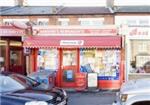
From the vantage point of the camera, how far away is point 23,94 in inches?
438

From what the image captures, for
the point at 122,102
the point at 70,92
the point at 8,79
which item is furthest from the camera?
the point at 70,92

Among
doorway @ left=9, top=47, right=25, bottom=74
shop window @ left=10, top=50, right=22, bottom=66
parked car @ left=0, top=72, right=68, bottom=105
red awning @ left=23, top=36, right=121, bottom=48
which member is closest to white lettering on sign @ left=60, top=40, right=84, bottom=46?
red awning @ left=23, top=36, right=121, bottom=48

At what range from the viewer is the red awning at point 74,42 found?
865 inches

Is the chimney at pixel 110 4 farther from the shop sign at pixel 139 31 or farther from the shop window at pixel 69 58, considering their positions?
the shop window at pixel 69 58

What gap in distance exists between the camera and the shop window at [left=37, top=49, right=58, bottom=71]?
22938 mm

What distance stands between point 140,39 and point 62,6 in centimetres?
1687

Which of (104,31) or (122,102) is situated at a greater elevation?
(104,31)

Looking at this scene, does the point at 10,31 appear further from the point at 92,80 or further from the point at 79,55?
the point at 92,80

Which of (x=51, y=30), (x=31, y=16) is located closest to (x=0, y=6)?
(x=31, y=16)

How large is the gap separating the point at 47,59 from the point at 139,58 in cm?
464

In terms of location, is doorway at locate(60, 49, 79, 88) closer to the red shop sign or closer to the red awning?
the red shop sign

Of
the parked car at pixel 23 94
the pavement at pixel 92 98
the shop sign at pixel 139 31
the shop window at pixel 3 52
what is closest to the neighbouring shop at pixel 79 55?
the shop sign at pixel 139 31

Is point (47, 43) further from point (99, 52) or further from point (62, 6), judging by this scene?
point (62, 6)

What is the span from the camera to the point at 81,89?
2211 cm
